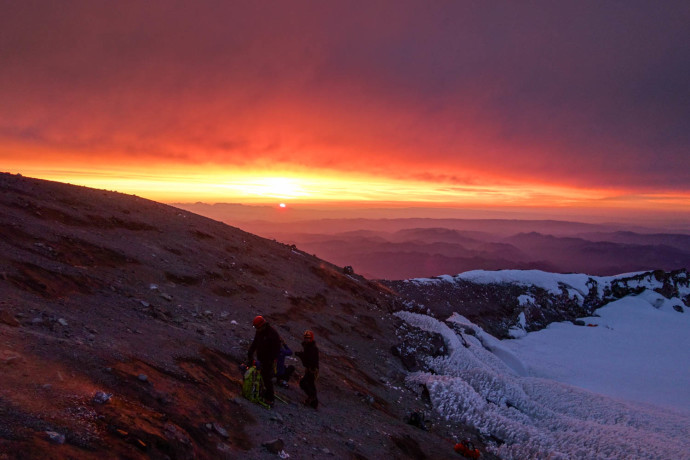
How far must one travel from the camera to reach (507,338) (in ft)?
115

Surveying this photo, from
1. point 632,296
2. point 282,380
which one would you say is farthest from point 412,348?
point 632,296

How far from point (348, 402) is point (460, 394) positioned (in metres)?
5.98

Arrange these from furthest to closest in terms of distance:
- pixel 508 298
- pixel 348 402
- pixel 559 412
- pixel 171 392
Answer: pixel 508 298
pixel 559 412
pixel 348 402
pixel 171 392

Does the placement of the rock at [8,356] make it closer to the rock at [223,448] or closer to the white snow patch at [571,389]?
the rock at [223,448]

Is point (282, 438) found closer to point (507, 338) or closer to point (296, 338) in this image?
point (296, 338)

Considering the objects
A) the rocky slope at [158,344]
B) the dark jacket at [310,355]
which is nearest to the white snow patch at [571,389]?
the rocky slope at [158,344]

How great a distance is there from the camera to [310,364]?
10.3 m

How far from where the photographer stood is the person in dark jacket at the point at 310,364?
10.2m

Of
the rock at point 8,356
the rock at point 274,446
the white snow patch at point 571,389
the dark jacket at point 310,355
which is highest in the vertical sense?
the rock at point 8,356

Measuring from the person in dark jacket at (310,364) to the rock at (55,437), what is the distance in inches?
207

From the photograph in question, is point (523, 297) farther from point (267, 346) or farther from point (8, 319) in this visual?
point (8, 319)

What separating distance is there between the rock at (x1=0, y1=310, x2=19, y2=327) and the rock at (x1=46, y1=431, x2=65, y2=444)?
14.1 feet

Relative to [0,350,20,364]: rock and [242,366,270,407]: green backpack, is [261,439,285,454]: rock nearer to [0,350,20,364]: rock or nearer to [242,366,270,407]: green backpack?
[242,366,270,407]: green backpack

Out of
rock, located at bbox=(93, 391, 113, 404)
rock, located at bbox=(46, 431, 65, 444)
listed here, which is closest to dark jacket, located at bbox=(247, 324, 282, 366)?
rock, located at bbox=(93, 391, 113, 404)
